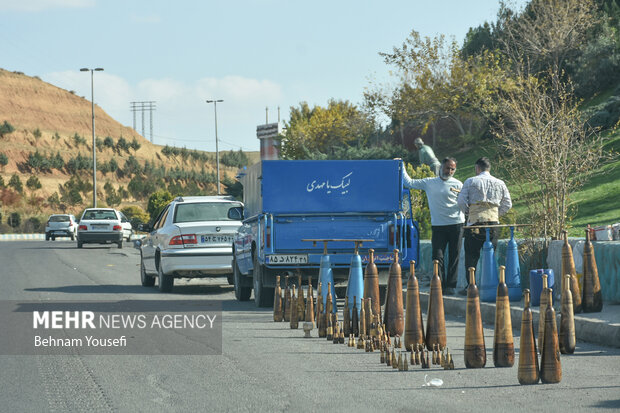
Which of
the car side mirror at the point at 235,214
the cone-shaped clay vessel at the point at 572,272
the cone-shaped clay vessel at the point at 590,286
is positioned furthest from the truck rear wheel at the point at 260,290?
the cone-shaped clay vessel at the point at 590,286

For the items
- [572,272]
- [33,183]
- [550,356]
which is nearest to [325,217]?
[572,272]

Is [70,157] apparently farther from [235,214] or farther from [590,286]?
[590,286]

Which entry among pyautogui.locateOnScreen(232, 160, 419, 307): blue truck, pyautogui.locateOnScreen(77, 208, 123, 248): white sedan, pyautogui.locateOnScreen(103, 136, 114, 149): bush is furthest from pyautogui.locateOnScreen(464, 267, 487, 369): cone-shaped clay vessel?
pyautogui.locateOnScreen(103, 136, 114, 149): bush

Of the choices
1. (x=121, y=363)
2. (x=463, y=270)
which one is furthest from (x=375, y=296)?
(x=463, y=270)

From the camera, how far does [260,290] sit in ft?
44.4

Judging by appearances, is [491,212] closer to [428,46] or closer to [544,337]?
[544,337]

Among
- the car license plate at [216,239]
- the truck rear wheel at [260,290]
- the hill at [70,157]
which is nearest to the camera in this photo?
the truck rear wheel at [260,290]

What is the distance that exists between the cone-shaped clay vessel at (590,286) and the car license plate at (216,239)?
7112mm

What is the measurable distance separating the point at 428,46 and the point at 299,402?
140ft

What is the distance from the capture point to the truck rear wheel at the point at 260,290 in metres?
13.5

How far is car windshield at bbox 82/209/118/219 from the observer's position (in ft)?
131

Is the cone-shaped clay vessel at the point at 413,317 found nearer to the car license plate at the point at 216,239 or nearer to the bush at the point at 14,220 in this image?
the car license plate at the point at 216,239

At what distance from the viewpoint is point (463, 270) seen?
14.5 metres

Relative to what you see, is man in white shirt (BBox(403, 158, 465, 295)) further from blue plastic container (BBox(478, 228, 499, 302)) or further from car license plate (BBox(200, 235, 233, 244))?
car license plate (BBox(200, 235, 233, 244))
